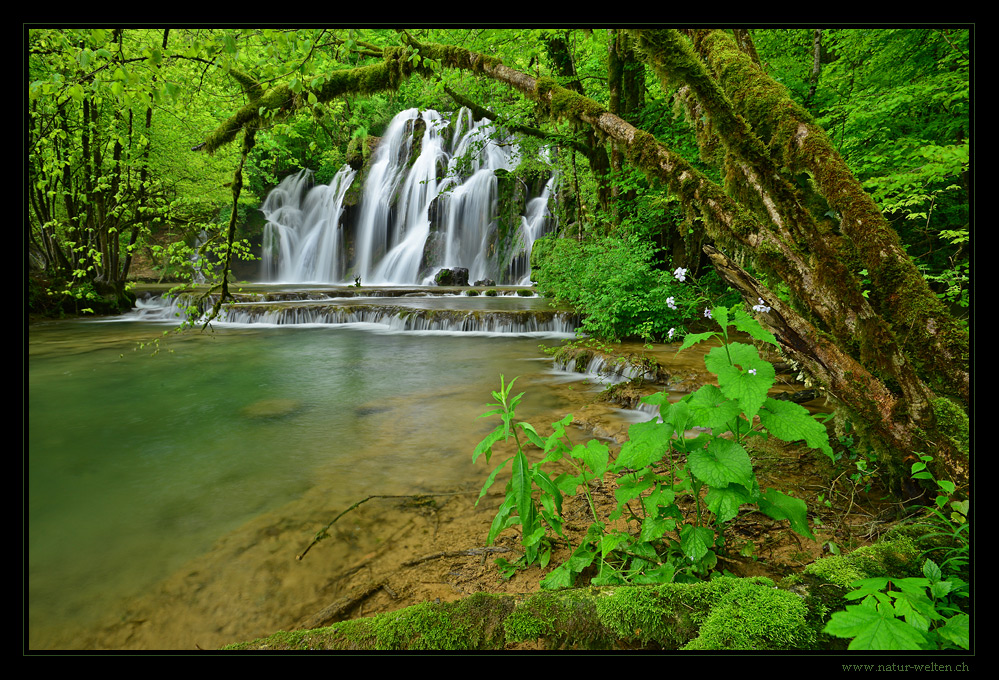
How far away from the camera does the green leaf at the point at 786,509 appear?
171 cm

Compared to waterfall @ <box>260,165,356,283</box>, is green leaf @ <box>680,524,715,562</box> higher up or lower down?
lower down

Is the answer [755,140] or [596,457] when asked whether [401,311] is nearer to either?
[755,140]

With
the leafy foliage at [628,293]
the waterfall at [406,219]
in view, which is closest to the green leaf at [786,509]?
the leafy foliage at [628,293]

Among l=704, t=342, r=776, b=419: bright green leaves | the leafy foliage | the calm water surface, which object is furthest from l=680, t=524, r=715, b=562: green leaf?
the leafy foliage

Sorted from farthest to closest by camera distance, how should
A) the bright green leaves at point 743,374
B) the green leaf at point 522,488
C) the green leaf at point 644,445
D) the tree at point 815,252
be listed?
the tree at point 815,252 < the green leaf at point 522,488 < the green leaf at point 644,445 < the bright green leaves at point 743,374

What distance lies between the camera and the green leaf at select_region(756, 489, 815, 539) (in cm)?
171

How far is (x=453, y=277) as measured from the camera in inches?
898

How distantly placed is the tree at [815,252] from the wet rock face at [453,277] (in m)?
19.6

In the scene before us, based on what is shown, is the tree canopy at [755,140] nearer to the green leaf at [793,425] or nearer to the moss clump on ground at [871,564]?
the moss clump on ground at [871,564]

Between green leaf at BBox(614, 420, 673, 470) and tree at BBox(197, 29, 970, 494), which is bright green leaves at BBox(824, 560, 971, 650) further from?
tree at BBox(197, 29, 970, 494)

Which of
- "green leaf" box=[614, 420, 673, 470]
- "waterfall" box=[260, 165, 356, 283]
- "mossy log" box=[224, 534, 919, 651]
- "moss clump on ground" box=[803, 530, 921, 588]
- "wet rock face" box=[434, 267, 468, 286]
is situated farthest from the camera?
"waterfall" box=[260, 165, 356, 283]

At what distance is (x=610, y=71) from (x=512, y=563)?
1030 cm

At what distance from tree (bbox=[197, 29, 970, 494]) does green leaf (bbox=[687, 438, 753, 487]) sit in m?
1.05

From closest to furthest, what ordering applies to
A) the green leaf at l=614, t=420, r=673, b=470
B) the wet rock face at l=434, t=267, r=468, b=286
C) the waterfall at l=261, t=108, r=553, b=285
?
the green leaf at l=614, t=420, r=673, b=470 → the wet rock face at l=434, t=267, r=468, b=286 → the waterfall at l=261, t=108, r=553, b=285
